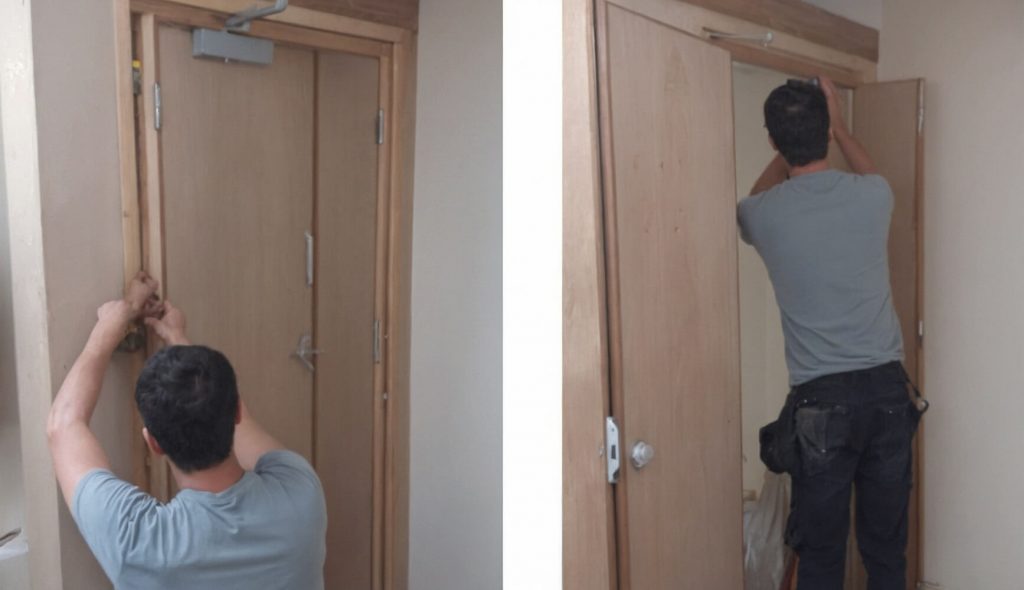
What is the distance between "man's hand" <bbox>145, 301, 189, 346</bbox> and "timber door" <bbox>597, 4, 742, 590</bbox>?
115 cm

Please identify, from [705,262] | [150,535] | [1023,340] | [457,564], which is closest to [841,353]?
[705,262]

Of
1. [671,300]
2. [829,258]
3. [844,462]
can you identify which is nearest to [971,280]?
[829,258]

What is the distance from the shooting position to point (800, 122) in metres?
2.95

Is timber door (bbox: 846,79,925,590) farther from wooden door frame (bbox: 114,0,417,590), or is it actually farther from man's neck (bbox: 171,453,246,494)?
man's neck (bbox: 171,453,246,494)

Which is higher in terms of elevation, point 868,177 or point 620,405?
point 868,177

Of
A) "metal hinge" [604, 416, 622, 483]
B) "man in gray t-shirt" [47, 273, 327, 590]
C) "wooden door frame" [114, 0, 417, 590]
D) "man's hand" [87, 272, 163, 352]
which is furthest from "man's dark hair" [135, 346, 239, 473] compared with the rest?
"metal hinge" [604, 416, 622, 483]

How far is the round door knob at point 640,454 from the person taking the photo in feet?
8.26

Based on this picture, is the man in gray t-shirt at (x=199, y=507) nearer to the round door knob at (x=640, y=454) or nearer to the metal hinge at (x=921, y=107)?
the round door knob at (x=640, y=454)

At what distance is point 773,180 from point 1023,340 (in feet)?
3.15

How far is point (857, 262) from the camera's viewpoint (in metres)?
2.97

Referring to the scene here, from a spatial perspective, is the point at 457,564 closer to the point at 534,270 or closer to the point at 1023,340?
the point at 534,270

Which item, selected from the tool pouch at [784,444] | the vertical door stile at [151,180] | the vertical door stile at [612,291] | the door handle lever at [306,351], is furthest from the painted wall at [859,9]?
the vertical door stile at [151,180]

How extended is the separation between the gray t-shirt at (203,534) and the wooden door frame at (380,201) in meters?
0.71

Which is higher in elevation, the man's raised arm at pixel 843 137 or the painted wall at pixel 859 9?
the painted wall at pixel 859 9
